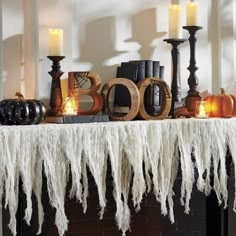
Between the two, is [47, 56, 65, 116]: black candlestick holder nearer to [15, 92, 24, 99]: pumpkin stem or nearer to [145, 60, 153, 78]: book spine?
[15, 92, 24, 99]: pumpkin stem

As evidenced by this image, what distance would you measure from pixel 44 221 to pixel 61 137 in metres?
0.39

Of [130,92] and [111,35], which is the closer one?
[130,92]

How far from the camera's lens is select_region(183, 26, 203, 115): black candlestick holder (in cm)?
251

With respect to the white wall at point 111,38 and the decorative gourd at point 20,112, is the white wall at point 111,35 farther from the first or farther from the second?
the decorative gourd at point 20,112

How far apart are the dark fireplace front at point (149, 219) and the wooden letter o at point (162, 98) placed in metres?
0.28

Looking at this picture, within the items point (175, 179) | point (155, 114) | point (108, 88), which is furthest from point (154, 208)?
point (108, 88)

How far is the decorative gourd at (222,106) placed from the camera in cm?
240

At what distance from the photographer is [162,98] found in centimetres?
239


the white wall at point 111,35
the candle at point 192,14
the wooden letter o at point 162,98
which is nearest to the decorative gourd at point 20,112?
the white wall at point 111,35

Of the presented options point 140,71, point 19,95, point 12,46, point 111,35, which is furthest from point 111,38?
point 19,95

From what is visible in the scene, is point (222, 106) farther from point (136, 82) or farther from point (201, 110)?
point (136, 82)

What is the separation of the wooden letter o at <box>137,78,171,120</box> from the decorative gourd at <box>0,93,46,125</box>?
18.4 inches

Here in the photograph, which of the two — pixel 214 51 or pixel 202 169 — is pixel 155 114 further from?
pixel 214 51

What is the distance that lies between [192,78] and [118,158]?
25.6 inches
